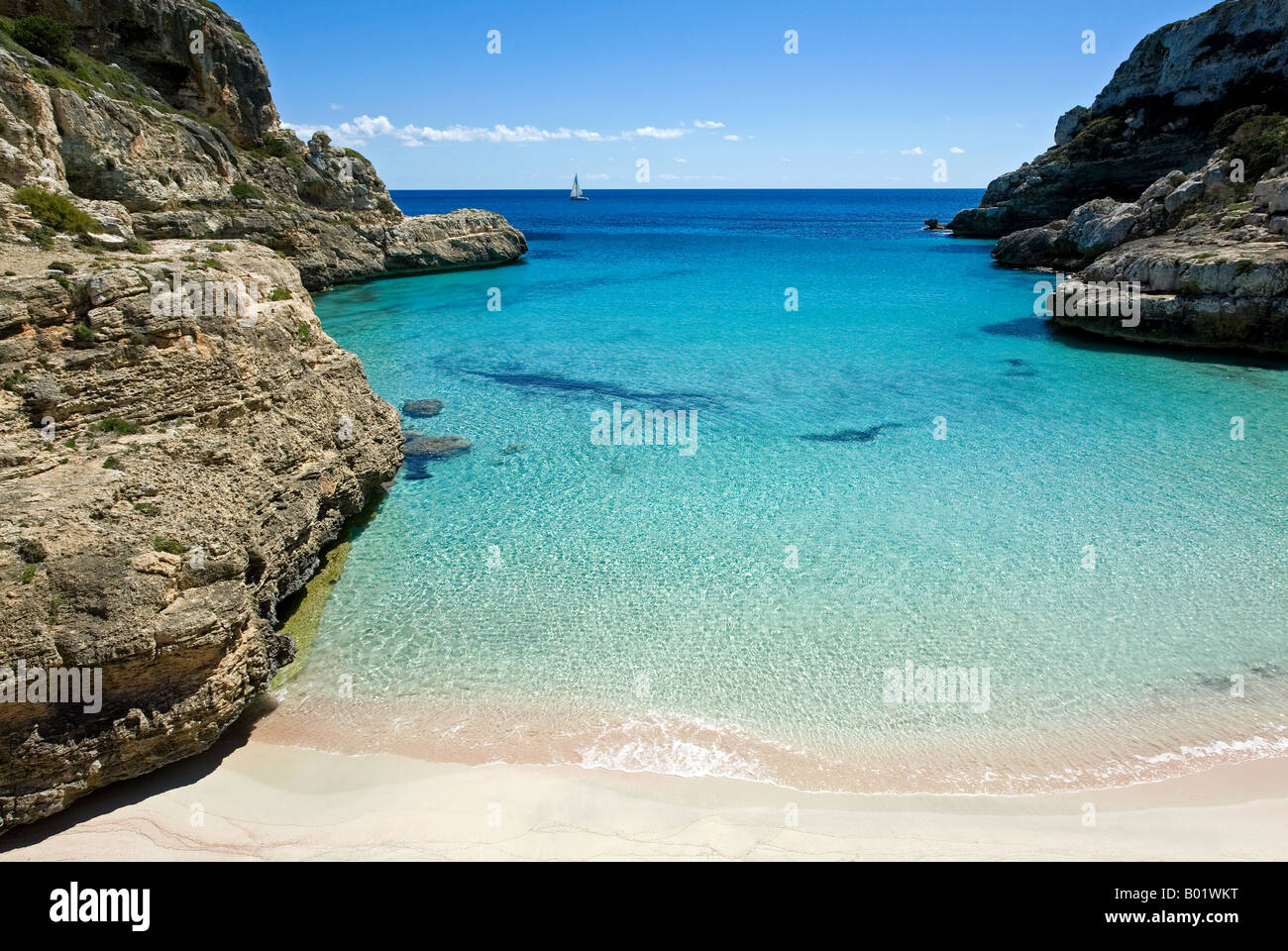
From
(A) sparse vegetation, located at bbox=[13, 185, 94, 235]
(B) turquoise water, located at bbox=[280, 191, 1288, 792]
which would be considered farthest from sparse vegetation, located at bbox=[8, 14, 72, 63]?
(A) sparse vegetation, located at bbox=[13, 185, 94, 235]

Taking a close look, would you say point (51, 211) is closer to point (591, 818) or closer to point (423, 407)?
point (423, 407)

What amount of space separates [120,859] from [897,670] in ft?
30.6

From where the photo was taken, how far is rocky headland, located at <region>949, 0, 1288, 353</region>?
2659cm

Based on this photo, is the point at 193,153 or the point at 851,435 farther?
the point at 193,153

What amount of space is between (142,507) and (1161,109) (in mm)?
79215

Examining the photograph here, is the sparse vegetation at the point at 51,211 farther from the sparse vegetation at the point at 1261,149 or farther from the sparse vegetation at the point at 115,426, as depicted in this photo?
the sparse vegetation at the point at 1261,149

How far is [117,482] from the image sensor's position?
8117 mm

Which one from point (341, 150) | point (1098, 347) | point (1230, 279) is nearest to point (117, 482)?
point (1098, 347)

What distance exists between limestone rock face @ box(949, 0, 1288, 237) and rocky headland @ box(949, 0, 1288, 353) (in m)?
0.10

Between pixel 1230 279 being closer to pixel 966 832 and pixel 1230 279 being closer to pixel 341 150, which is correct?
pixel 966 832

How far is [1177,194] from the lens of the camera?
33.8 m

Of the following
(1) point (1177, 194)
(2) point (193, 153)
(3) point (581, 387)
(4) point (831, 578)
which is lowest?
(4) point (831, 578)

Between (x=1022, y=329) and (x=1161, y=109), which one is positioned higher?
(x=1161, y=109)

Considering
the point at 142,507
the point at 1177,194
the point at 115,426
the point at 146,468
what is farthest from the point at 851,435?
the point at 1177,194
